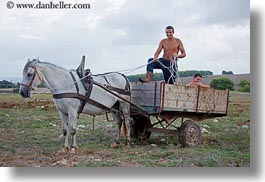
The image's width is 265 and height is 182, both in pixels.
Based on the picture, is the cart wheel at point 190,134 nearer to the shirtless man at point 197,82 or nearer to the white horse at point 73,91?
the shirtless man at point 197,82

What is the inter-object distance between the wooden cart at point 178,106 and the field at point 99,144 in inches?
5.1

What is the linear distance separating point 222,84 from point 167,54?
2.24 feet

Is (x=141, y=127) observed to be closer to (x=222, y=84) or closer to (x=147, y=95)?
(x=147, y=95)

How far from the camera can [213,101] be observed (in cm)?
550

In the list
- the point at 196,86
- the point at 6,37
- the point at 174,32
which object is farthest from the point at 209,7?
the point at 6,37

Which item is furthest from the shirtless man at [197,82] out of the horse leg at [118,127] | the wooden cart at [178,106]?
the horse leg at [118,127]

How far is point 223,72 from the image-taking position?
202 inches

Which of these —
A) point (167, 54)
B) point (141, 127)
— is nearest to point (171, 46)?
point (167, 54)

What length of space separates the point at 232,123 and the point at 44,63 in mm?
2136

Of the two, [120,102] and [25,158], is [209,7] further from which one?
[25,158]

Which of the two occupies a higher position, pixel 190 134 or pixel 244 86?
pixel 244 86

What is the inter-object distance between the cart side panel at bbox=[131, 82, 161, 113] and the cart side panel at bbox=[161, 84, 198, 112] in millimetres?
86

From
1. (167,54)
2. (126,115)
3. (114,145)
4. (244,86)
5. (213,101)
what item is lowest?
(114,145)

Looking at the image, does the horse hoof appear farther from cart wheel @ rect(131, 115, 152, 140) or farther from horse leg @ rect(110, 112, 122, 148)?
cart wheel @ rect(131, 115, 152, 140)
